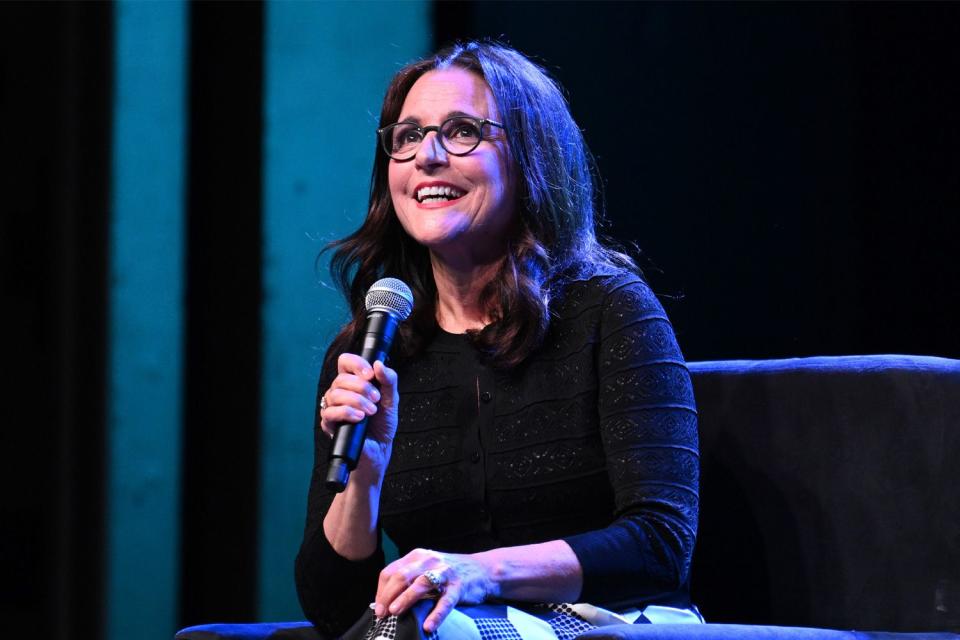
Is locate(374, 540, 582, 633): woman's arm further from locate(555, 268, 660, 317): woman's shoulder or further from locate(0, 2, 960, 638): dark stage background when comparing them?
locate(0, 2, 960, 638): dark stage background

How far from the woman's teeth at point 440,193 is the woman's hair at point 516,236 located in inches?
4.5

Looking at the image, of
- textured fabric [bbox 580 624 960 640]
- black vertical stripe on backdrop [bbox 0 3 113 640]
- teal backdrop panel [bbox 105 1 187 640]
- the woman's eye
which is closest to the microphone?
textured fabric [bbox 580 624 960 640]

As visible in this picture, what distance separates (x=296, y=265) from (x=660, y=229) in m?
0.86

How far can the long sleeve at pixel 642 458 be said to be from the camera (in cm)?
141

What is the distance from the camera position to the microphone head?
135 cm

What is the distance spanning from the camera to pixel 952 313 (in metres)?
2.22

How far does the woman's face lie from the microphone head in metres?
0.31

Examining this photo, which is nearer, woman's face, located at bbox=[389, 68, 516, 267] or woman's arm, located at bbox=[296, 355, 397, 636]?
woman's arm, located at bbox=[296, 355, 397, 636]

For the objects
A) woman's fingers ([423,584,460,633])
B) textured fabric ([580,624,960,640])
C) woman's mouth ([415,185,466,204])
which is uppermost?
woman's mouth ([415,185,466,204])

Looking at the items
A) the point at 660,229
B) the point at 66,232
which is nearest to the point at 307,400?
the point at 66,232

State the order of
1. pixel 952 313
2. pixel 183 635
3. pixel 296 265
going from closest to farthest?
pixel 183 635
pixel 952 313
pixel 296 265

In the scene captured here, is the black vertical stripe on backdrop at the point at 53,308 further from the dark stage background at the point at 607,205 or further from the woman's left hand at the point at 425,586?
the woman's left hand at the point at 425,586

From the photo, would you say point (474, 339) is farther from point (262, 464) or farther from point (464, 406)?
point (262, 464)

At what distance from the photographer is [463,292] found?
1.79 m
